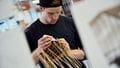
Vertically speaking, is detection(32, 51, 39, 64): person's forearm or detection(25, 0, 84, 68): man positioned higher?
detection(25, 0, 84, 68): man

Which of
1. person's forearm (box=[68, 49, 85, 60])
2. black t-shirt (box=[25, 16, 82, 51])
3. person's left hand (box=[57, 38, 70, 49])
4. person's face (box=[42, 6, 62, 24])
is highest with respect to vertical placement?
person's face (box=[42, 6, 62, 24])

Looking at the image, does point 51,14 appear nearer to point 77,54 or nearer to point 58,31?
point 58,31

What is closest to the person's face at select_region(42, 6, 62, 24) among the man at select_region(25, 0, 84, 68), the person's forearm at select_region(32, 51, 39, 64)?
the man at select_region(25, 0, 84, 68)

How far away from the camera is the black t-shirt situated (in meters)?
0.92

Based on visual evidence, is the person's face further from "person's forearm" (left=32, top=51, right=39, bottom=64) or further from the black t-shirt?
"person's forearm" (left=32, top=51, right=39, bottom=64)

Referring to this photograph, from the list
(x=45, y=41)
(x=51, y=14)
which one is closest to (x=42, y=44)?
(x=45, y=41)

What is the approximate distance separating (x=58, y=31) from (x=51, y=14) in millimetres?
72

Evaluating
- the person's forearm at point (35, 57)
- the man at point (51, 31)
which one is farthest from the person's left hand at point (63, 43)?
the person's forearm at point (35, 57)

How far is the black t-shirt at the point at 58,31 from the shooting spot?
36.4 inches

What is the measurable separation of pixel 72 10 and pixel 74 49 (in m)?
0.15

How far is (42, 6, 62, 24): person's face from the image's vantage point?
93 centimetres

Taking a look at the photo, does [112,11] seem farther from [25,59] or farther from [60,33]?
[25,59]

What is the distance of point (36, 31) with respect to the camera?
93 cm

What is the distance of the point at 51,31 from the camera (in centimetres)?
94
